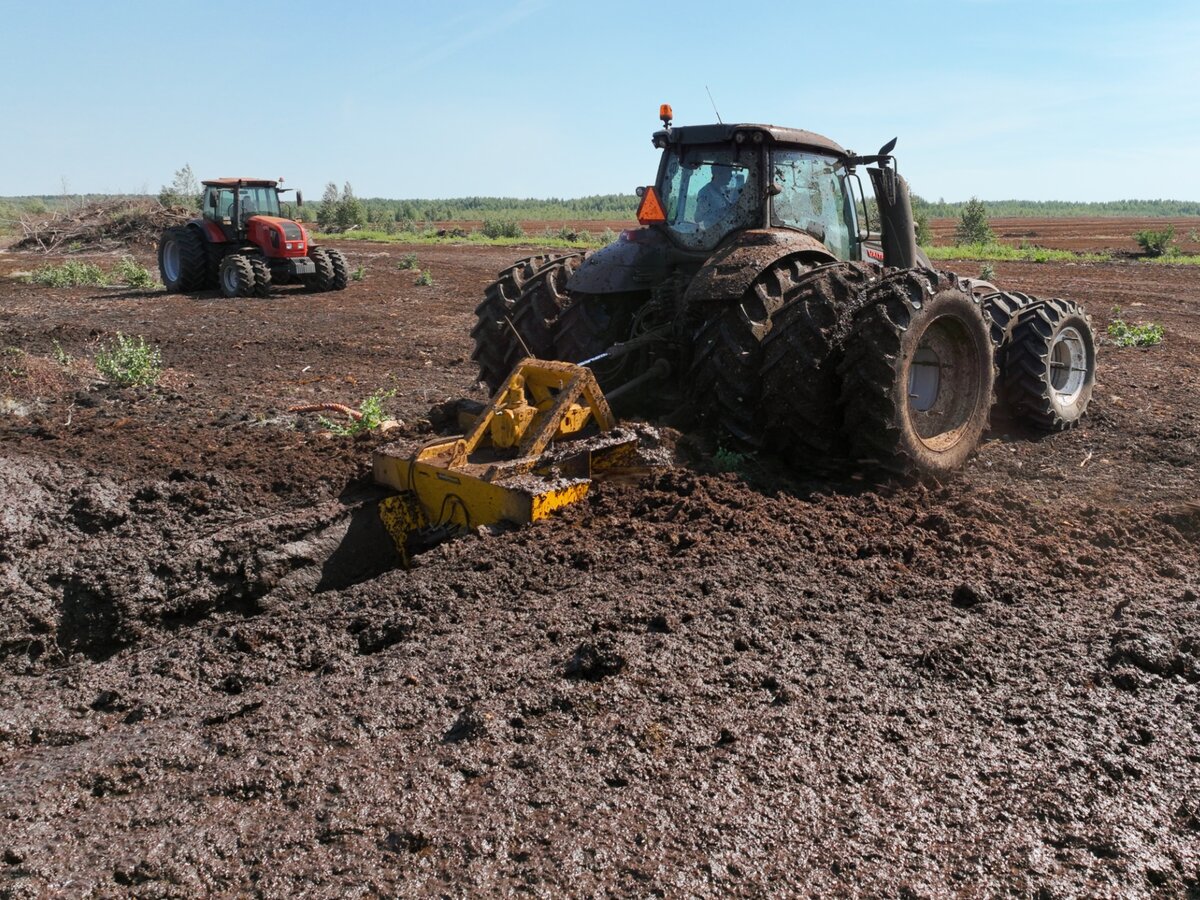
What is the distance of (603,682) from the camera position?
3.45m

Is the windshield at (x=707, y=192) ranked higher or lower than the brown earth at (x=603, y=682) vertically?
higher

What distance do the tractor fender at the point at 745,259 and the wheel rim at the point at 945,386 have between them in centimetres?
88

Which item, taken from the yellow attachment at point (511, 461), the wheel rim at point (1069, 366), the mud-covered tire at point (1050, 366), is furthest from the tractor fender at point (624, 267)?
the wheel rim at point (1069, 366)

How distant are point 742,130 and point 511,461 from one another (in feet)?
9.11

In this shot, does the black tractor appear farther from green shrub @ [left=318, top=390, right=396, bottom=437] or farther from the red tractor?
the red tractor

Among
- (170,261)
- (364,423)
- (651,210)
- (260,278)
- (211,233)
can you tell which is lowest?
(364,423)

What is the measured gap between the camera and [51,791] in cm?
300

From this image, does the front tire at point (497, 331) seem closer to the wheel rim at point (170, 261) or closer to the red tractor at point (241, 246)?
the red tractor at point (241, 246)

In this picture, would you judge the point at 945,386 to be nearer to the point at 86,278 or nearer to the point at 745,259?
the point at 745,259

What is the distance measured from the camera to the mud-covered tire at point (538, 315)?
6.76 metres

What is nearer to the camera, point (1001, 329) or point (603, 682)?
point (603, 682)

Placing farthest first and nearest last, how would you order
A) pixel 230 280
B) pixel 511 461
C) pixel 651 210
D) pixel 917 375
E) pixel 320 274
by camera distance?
1. pixel 320 274
2. pixel 230 280
3. pixel 651 210
4. pixel 917 375
5. pixel 511 461

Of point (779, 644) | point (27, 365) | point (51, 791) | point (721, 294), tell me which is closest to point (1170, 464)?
point (721, 294)

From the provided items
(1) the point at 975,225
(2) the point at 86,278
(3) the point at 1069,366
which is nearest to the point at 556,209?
(1) the point at 975,225
